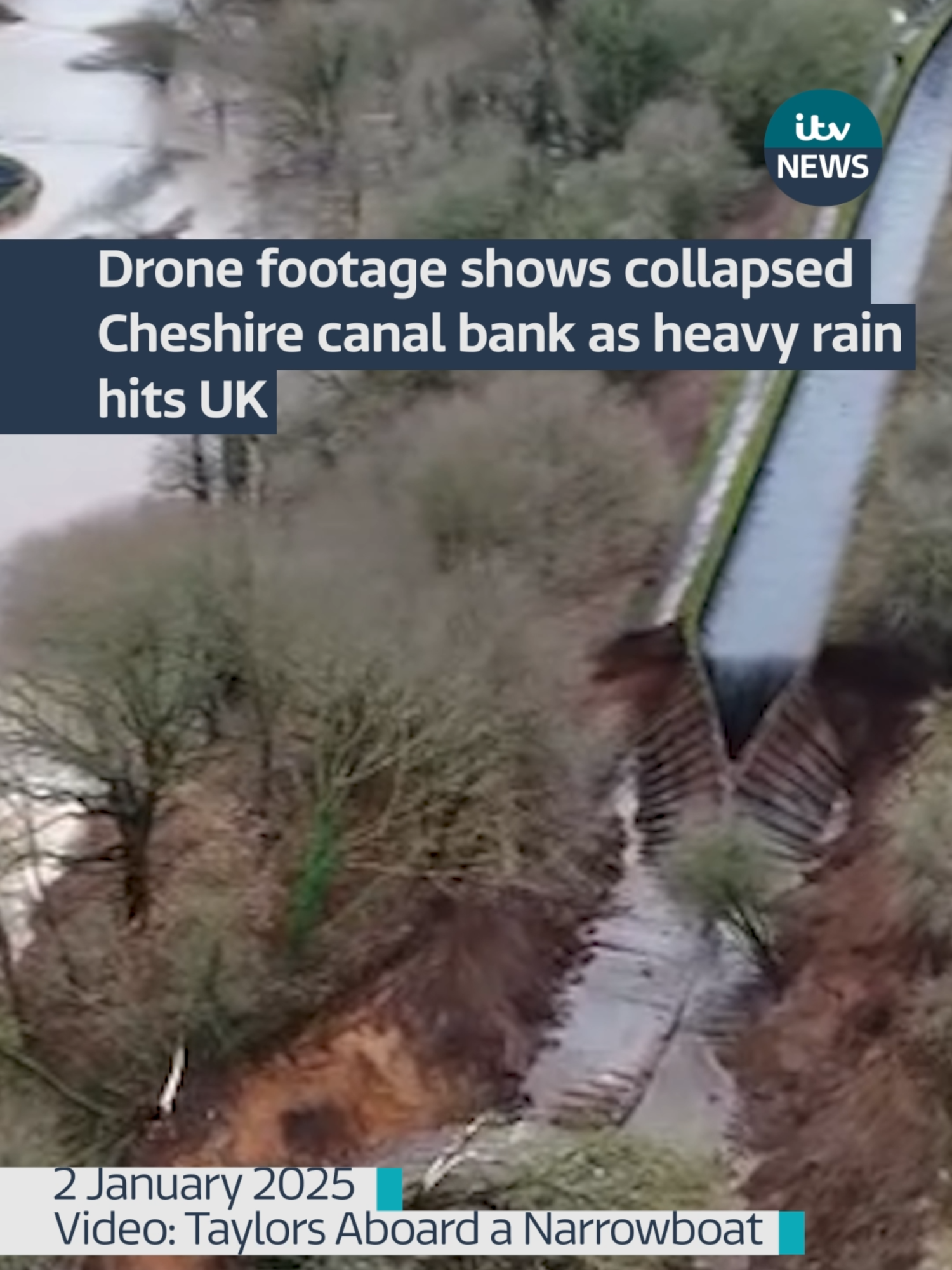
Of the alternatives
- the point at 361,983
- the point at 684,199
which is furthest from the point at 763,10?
→ the point at 361,983

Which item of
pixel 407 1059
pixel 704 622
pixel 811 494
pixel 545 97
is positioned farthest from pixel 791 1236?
pixel 545 97

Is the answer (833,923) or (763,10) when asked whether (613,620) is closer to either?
(833,923)

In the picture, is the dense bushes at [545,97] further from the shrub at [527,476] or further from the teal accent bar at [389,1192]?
the teal accent bar at [389,1192]

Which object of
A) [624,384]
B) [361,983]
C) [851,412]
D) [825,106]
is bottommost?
[361,983]

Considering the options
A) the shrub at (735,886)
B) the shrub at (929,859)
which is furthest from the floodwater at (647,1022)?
the shrub at (929,859)
